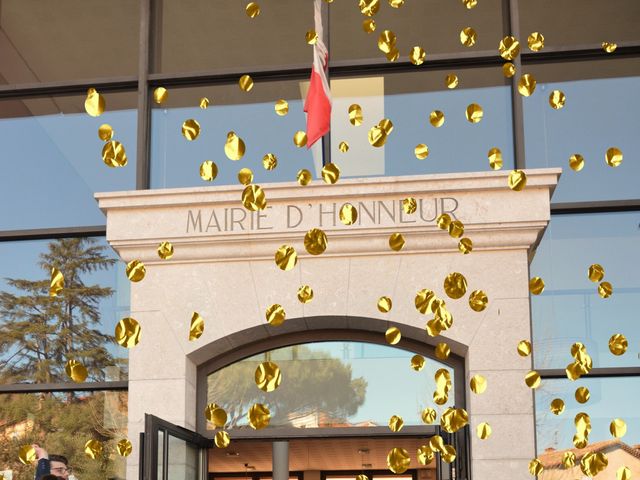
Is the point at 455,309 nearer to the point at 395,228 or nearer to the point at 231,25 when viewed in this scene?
the point at 395,228

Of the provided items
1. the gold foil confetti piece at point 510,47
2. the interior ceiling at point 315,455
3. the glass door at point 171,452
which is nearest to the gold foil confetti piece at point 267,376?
the gold foil confetti piece at point 510,47

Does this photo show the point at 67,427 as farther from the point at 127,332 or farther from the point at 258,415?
the point at 258,415

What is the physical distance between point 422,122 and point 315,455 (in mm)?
5911

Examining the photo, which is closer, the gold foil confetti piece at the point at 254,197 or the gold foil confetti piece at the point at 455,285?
the gold foil confetti piece at the point at 455,285

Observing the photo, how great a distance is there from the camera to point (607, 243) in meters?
6.86

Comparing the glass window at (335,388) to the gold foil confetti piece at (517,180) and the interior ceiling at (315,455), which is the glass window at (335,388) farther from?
the interior ceiling at (315,455)

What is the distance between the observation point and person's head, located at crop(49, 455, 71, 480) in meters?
6.77

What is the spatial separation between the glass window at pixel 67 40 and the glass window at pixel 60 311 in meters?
1.28

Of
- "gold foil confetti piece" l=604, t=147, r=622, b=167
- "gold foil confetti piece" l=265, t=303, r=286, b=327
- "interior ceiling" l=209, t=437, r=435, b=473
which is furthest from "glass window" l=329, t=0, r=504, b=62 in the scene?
"interior ceiling" l=209, t=437, r=435, b=473

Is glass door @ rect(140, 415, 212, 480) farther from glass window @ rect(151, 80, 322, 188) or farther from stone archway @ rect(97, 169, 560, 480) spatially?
glass window @ rect(151, 80, 322, 188)

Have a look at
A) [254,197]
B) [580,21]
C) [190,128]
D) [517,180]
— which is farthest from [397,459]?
[580,21]

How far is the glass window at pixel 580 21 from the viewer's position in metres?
7.38

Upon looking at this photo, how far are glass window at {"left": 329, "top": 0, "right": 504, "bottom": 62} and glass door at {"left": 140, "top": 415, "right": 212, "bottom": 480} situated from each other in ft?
8.84

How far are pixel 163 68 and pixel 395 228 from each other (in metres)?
2.14
